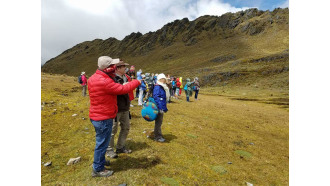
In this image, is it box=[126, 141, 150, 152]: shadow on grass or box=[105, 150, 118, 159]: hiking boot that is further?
box=[126, 141, 150, 152]: shadow on grass

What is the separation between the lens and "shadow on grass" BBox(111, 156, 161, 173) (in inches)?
266

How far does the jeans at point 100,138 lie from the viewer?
5.72 m

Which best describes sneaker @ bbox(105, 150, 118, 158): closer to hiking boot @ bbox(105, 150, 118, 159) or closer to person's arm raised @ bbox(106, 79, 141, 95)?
hiking boot @ bbox(105, 150, 118, 159)

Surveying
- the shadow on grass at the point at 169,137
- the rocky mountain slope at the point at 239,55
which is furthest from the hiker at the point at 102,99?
the rocky mountain slope at the point at 239,55

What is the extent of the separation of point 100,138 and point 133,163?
6.59 feet

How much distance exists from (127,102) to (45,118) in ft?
30.9

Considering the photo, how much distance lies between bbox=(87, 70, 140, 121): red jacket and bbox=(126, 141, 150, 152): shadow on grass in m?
3.22

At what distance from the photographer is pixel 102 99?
566 cm

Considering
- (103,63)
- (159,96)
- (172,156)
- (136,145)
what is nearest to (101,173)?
(136,145)

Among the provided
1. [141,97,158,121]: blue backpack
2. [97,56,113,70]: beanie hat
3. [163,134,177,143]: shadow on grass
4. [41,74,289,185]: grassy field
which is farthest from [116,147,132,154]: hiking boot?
[97,56,113,70]: beanie hat

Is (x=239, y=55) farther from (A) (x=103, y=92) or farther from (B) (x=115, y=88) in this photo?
(A) (x=103, y=92)

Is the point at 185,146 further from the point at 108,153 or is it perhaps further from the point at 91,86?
the point at 91,86

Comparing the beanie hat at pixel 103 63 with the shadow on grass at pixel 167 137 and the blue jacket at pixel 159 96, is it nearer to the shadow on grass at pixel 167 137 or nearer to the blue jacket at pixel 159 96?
the blue jacket at pixel 159 96
